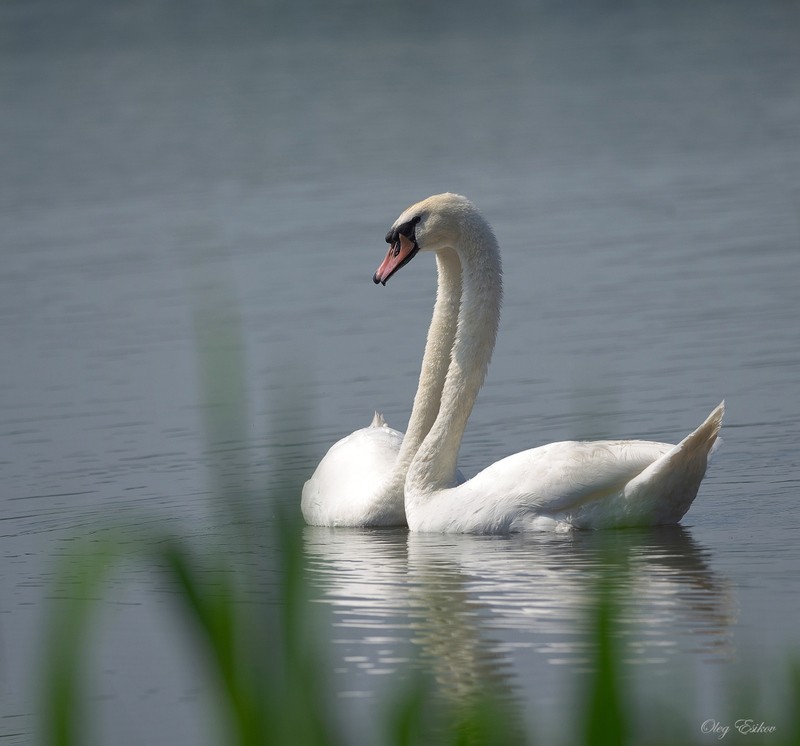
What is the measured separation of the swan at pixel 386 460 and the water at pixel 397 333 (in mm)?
197

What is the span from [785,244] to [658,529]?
882 centimetres

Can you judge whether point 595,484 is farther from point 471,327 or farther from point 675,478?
point 471,327

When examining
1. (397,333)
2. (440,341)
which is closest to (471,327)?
(440,341)

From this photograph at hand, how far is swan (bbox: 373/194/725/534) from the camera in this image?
738 cm

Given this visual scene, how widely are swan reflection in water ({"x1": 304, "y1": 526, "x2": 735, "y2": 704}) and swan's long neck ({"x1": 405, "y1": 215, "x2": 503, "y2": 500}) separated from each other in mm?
627

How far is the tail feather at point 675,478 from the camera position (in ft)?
A: 23.3

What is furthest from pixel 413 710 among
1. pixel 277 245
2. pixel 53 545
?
pixel 277 245

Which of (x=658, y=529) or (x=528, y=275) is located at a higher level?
(x=528, y=275)

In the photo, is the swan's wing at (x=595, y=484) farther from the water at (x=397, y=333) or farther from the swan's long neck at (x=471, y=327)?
the swan's long neck at (x=471, y=327)

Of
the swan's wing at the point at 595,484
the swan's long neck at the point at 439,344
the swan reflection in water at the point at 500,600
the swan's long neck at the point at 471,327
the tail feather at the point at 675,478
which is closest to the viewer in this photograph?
the swan reflection in water at the point at 500,600

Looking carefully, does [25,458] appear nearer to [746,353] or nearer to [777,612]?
[746,353]

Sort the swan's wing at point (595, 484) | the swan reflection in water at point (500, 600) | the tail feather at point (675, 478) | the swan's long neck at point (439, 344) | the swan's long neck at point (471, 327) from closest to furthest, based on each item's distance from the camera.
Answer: the swan reflection in water at point (500, 600), the tail feather at point (675, 478), the swan's wing at point (595, 484), the swan's long neck at point (471, 327), the swan's long neck at point (439, 344)

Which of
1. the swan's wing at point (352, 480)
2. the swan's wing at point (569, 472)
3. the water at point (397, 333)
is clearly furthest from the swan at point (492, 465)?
the swan's wing at point (352, 480)

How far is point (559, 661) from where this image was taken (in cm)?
546
